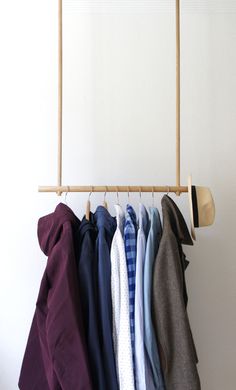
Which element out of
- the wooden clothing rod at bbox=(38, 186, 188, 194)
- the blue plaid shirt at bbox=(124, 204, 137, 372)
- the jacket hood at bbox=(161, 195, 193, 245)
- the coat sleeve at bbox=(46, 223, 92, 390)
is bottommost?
the coat sleeve at bbox=(46, 223, 92, 390)

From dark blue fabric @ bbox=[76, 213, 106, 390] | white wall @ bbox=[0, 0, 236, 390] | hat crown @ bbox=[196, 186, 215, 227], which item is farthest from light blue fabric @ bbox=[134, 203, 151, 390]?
white wall @ bbox=[0, 0, 236, 390]

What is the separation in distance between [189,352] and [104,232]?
407 mm

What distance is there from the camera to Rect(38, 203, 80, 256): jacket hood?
98 centimetres

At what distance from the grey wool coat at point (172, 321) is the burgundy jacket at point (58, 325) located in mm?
219

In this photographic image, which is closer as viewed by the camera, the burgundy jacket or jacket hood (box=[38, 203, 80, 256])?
the burgundy jacket

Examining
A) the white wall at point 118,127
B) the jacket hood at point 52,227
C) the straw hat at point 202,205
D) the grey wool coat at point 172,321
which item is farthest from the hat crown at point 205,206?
the jacket hood at point 52,227

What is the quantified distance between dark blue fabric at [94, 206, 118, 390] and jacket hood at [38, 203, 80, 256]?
0.10 metres

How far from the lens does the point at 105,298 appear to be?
3.01 ft

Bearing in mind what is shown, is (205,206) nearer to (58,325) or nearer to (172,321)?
(172,321)

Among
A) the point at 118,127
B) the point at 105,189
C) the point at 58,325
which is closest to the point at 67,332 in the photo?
the point at 58,325

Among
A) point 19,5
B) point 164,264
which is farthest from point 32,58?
point 164,264

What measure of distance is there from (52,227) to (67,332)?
11.9 inches

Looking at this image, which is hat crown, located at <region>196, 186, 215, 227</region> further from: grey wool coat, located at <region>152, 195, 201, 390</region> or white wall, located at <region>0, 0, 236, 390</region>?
white wall, located at <region>0, 0, 236, 390</region>

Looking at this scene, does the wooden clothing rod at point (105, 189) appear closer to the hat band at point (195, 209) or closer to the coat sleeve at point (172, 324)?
the hat band at point (195, 209)
